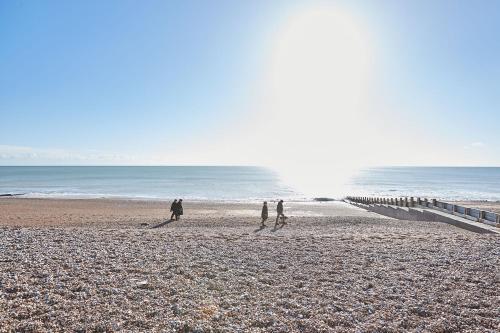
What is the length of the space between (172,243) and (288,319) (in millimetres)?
6542

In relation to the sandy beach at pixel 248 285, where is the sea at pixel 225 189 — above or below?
below

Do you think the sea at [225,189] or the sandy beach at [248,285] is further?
the sea at [225,189]

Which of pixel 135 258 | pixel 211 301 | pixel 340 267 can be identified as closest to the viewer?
pixel 211 301

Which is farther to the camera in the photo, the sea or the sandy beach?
the sea

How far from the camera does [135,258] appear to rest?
891cm

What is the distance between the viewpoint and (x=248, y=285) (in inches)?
274

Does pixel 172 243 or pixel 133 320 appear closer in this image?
pixel 133 320

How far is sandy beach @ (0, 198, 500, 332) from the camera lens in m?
5.20

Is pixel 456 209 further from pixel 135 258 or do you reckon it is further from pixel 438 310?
pixel 135 258

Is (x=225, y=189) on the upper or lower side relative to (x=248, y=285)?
lower

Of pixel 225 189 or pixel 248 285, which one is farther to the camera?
pixel 225 189

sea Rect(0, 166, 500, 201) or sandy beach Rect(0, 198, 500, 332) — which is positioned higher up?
sandy beach Rect(0, 198, 500, 332)

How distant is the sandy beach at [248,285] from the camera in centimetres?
520

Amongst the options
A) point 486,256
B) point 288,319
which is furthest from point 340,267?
point 486,256
